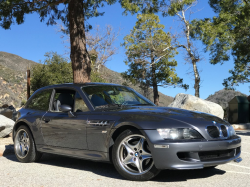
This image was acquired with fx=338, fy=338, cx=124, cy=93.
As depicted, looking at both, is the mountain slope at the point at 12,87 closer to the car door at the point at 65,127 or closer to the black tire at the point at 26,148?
the black tire at the point at 26,148

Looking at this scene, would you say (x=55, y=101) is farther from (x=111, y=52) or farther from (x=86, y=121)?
(x=111, y=52)

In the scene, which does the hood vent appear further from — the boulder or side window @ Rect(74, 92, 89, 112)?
the boulder

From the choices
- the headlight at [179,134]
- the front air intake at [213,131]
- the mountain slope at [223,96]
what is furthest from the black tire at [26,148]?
the mountain slope at [223,96]

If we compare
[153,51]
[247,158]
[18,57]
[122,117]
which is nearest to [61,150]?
[122,117]

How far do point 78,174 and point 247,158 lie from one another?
3.61 meters

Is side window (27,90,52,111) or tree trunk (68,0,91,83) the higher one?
tree trunk (68,0,91,83)

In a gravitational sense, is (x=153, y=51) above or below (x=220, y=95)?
above

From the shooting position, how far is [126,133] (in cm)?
477

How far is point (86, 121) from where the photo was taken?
5.28 meters

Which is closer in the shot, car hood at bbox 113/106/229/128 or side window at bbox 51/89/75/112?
car hood at bbox 113/106/229/128

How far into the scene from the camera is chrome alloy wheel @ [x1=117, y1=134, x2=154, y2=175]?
4680mm

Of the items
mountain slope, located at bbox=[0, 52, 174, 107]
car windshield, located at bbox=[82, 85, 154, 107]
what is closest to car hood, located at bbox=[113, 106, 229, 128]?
car windshield, located at bbox=[82, 85, 154, 107]

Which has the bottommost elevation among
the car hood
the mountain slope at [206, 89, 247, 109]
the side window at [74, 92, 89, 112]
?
the car hood

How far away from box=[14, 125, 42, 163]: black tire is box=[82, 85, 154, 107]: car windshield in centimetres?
158
